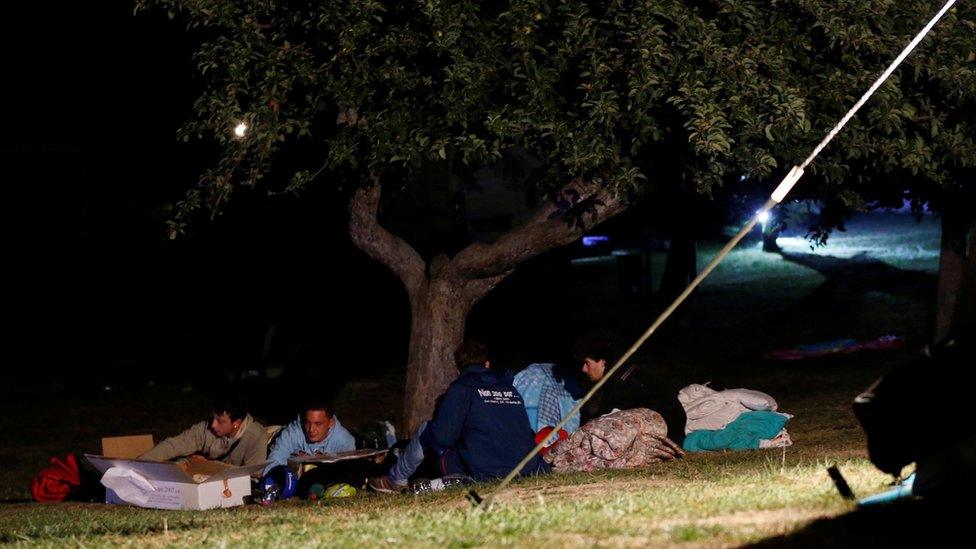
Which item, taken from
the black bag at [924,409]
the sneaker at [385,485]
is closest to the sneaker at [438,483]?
the sneaker at [385,485]

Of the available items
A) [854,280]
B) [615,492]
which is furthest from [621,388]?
[854,280]

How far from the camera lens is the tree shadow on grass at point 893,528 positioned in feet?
17.6

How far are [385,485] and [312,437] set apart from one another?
1.28 m

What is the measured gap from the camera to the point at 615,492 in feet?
26.4

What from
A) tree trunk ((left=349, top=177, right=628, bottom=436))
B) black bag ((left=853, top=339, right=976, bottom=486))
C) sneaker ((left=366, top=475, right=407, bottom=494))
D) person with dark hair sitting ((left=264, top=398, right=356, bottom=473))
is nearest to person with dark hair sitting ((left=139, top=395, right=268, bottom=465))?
person with dark hair sitting ((left=264, top=398, right=356, bottom=473))

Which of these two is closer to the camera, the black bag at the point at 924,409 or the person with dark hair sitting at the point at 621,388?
the black bag at the point at 924,409

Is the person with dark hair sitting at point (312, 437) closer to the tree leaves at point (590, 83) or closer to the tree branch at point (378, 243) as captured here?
the tree leaves at point (590, 83)

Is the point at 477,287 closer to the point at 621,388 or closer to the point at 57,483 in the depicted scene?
the point at 621,388

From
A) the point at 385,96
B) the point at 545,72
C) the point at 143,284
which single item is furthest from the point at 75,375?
the point at 545,72

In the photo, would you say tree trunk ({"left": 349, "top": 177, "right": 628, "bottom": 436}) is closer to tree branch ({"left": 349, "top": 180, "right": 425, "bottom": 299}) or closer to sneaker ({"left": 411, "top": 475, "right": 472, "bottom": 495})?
tree branch ({"left": 349, "top": 180, "right": 425, "bottom": 299})

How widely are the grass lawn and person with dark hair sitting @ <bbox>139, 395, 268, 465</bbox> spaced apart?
3.32 ft

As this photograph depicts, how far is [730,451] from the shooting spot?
10.8 m

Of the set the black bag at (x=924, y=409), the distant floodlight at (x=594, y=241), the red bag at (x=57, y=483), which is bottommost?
the red bag at (x=57, y=483)

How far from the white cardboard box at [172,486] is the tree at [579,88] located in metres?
2.86
